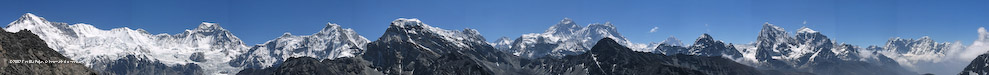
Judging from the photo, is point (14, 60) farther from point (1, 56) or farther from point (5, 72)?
point (5, 72)

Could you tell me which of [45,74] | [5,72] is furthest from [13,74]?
[45,74]

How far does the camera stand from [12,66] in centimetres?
19025

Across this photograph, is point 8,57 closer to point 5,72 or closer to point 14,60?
point 14,60

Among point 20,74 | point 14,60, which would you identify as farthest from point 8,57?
point 20,74

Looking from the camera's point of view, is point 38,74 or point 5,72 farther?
point 38,74

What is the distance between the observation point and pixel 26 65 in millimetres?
199750

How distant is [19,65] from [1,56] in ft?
14.7

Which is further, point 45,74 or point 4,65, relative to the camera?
point 45,74

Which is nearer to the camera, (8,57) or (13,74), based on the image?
(13,74)

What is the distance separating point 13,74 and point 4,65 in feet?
14.7

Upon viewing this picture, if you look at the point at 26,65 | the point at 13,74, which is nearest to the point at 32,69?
the point at 26,65

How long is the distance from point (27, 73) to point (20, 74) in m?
5.29

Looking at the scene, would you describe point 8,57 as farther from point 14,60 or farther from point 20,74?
point 20,74

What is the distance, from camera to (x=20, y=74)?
617 feet
